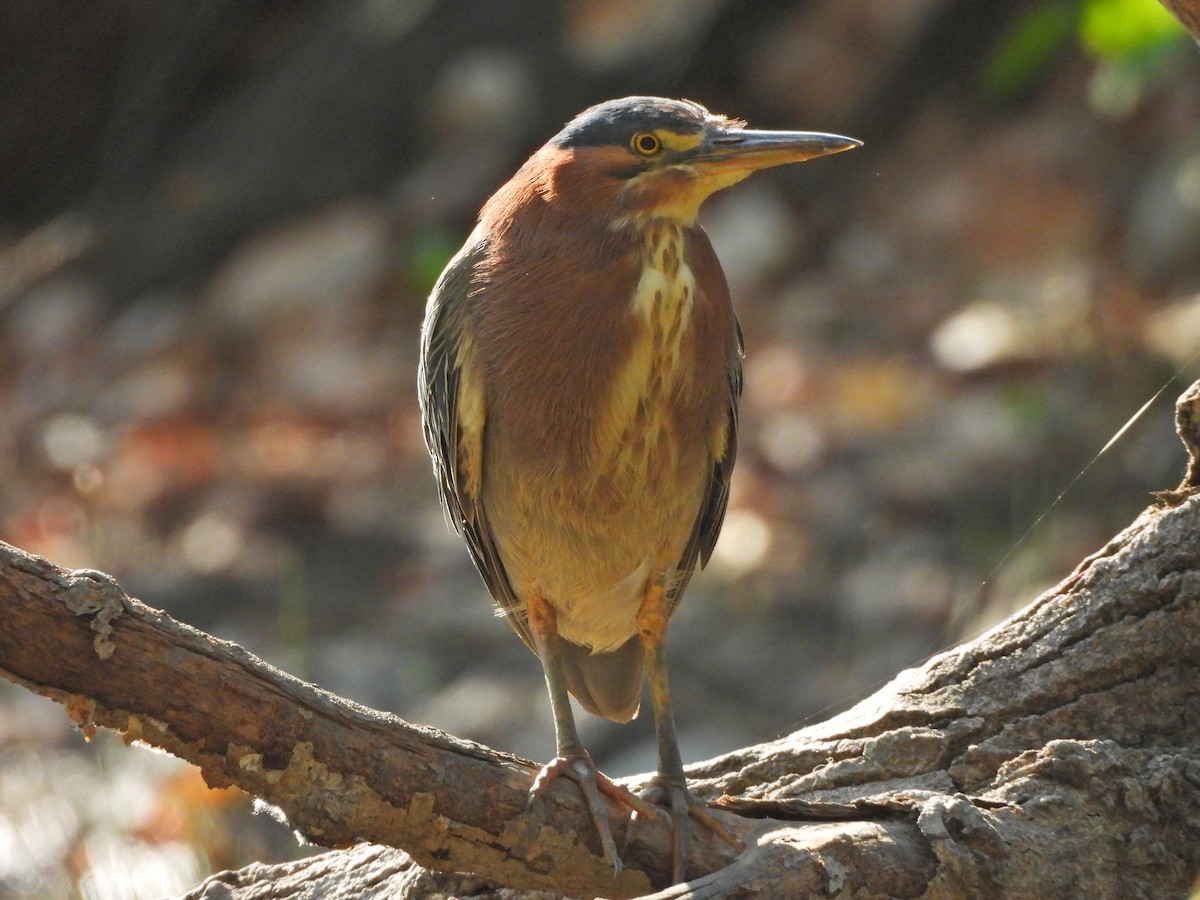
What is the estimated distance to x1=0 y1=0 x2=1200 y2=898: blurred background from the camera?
5.41m

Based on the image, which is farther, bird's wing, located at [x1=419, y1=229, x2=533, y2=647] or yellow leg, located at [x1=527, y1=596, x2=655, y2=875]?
bird's wing, located at [x1=419, y1=229, x2=533, y2=647]

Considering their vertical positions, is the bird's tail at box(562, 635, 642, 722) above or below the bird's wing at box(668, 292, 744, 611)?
below

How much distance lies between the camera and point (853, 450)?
6.32 m

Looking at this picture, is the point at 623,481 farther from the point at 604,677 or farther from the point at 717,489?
the point at 604,677

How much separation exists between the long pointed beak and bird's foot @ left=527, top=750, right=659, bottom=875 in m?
1.28

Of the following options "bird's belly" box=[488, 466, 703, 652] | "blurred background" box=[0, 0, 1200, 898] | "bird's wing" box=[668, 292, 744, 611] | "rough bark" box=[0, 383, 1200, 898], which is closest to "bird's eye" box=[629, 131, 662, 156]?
"bird's wing" box=[668, 292, 744, 611]

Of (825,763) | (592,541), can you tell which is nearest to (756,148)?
(592,541)

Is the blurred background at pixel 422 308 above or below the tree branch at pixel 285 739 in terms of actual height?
above

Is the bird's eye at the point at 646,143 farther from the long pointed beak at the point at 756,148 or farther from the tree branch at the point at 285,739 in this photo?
the tree branch at the point at 285,739

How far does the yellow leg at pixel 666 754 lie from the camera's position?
293cm

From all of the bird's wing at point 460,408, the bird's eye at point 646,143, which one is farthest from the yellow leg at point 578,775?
the bird's eye at point 646,143

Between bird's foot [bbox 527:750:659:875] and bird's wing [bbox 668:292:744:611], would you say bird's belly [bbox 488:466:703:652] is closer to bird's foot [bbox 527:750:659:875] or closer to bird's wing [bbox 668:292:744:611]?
bird's wing [bbox 668:292:744:611]

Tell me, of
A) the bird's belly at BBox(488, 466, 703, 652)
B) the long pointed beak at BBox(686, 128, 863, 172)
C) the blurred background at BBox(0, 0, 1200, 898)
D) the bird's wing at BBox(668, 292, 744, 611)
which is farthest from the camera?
the blurred background at BBox(0, 0, 1200, 898)

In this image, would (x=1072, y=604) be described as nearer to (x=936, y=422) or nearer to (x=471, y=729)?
(x=471, y=729)
